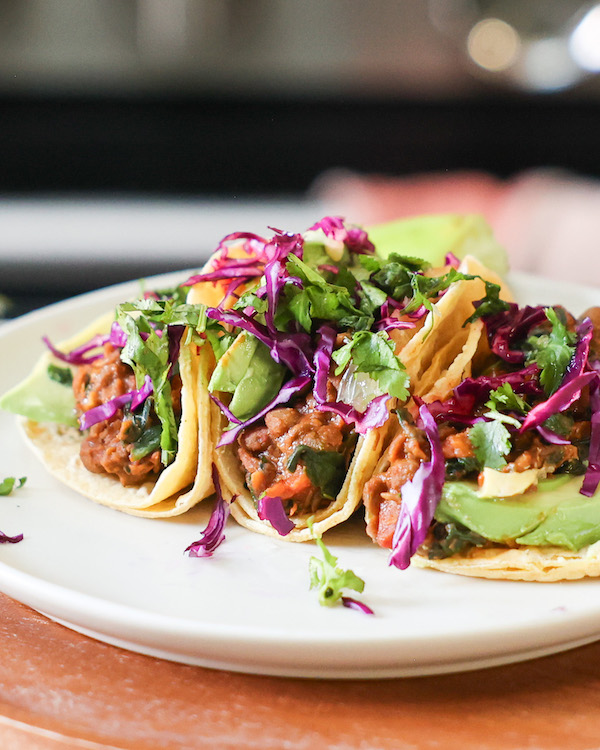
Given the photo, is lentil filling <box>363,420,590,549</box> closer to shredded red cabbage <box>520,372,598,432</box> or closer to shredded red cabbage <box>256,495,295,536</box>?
shredded red cabbage <box>520,372,598,432</box>

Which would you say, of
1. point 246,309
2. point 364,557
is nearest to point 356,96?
point 246,309

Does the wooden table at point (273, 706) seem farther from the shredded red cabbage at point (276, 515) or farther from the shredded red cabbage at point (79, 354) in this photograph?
the shredded red cabbage at point (79, 354)

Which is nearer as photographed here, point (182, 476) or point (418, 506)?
point (418, 506)

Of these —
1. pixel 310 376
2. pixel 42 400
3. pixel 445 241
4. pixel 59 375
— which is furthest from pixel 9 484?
pixel 445 241

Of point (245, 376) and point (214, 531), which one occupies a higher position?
point (245, 376)

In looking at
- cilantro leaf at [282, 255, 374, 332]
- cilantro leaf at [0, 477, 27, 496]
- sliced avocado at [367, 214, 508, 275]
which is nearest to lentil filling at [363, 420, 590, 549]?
cilantro leaf at [282, 255, 374, 332]

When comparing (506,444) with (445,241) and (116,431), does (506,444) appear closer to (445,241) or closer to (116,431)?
(116,431)
